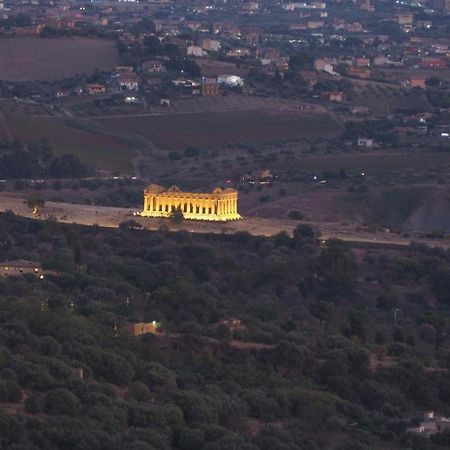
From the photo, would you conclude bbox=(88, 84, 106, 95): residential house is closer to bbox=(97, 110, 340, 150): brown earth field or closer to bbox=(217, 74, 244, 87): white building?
bbox=(217, 74, 244, 87): white building

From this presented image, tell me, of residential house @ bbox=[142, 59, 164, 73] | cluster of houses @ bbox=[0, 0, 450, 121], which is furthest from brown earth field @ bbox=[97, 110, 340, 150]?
residential house @ bbox=[142, 59, 164, 73]

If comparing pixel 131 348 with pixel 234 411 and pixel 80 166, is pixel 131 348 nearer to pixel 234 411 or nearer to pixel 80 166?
pixel 234 411

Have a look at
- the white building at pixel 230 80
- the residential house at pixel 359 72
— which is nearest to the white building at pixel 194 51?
the residential house at pixel 359 72

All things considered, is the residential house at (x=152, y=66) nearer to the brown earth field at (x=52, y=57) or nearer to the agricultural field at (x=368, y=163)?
the brown earth field at (x=52, y=57)

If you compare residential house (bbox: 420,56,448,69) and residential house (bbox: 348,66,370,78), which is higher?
residential house (bbox: 348,66,370,78)

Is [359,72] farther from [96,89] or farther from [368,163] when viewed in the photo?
[368,163]

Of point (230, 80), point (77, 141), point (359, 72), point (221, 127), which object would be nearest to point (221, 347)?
point (77, 141)
